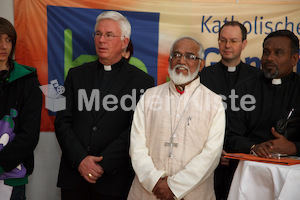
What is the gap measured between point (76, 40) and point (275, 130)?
2.76 meters

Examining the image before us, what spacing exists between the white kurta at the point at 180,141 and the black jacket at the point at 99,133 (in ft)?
1.01

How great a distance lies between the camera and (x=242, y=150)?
2.85 meters

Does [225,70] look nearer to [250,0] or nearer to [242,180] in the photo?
[250,0]

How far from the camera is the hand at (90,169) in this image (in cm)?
311

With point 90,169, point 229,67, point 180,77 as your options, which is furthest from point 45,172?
point 229,67

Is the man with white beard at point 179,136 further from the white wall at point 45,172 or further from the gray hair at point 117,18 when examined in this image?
the white wall at point 45,172

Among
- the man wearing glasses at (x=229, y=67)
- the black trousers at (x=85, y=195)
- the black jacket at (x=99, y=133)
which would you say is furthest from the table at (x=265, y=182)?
the man wearing glasses at (x=229, y=67)

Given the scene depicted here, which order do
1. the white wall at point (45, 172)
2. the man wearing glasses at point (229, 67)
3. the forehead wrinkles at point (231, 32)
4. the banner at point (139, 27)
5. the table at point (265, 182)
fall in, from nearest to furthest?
1. the table at point (265, 182)
2. the man wearing glasses at point (229, 67)
3. the forehead wrinkles at point (231, 32)
4. the banner at point (139, 27)
5. the white wall at point (45, 172)

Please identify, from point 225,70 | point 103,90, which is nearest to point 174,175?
point 103,90

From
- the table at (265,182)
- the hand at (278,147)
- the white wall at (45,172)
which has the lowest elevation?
the white wall at (45,172)

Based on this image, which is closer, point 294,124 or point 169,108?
point 294,124

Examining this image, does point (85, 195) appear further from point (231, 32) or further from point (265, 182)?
point (231, 32)

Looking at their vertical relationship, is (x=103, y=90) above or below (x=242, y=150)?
above

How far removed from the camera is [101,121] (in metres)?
3.37
